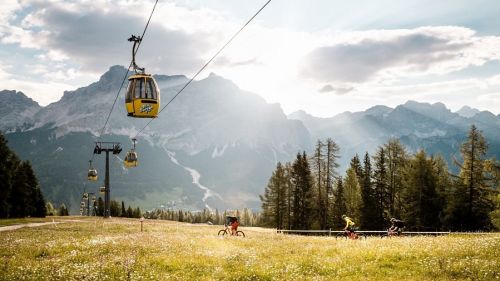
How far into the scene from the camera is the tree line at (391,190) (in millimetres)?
60031

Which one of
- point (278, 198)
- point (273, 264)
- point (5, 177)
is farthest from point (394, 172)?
point (5, 177)

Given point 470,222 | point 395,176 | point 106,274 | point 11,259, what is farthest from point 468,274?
point 395,176

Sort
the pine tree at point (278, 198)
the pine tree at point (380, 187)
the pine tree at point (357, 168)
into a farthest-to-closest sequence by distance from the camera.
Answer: the pine tree at point (278, 198) → the pine tree at point (357, 168) → the pine tree at point (380, 187)

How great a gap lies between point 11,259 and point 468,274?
18.8m

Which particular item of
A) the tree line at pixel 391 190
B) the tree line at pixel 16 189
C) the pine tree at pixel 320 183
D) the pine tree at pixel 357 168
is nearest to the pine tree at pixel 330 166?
the tree line at pixel 391 190

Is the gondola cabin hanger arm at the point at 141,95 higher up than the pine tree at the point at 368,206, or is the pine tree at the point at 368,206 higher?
the gondola cabin hanger arm at the point at 141,95

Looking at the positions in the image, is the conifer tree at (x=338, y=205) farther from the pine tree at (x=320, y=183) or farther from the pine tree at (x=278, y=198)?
the pine tree at (x=278, y=198)

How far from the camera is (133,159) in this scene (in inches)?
2489

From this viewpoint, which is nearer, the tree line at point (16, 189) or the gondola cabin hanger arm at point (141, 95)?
the gondola cabin hanger arm at point (141, 95)

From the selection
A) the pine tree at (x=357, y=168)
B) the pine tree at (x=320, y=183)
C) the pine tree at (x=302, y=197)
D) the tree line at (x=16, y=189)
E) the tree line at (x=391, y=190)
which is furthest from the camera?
the tree line at (x=16, y=189)

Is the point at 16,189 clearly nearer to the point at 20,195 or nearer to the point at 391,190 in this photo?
the point at 20,195

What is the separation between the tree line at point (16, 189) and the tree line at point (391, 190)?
51338 millimetres

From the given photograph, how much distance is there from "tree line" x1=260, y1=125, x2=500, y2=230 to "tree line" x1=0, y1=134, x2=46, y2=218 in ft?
168

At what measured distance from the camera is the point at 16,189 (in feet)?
302
